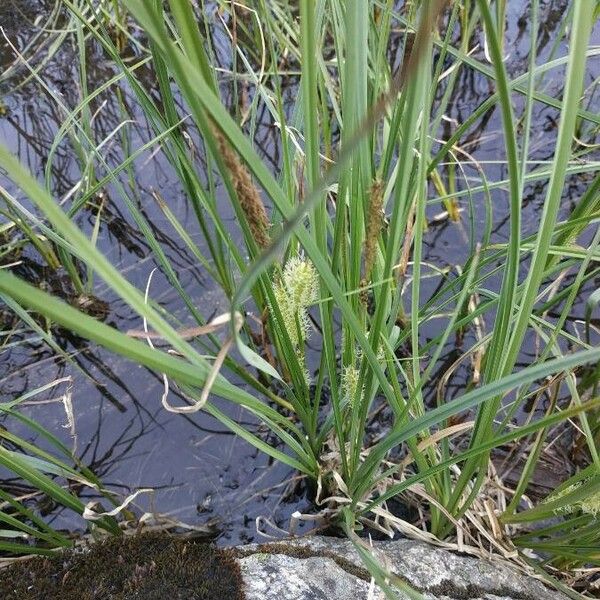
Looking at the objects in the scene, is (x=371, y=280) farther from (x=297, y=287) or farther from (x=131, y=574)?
(x=131, y=574)

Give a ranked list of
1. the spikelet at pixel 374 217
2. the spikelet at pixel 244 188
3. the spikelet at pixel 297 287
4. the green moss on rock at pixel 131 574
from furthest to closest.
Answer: the green moss on rock at pixel 131 574, the spikelet at pixel 297 287, the spikelet at pixel 374 217, the spikelet at pixel 244 188

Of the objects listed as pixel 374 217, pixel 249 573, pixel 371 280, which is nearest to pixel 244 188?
pixel 374 217

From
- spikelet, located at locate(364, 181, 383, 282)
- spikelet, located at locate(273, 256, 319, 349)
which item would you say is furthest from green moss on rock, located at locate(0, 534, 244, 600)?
spikelet, located at locate(364, 181, 383, 282)

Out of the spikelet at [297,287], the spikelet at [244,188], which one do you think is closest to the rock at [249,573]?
the spikelet at [297,287]

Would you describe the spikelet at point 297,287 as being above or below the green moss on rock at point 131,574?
above

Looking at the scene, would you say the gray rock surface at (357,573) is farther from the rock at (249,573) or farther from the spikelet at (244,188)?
the spikelet at (244,188)

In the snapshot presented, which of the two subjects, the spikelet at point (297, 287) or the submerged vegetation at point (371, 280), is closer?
the submerged vegetation at point (371, 280)

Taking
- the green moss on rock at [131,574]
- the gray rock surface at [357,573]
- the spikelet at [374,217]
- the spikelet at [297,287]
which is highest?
the spikelet at [374,217]

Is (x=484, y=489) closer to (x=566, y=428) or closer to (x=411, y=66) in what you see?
(x=566, y=428)
